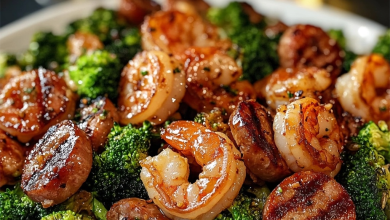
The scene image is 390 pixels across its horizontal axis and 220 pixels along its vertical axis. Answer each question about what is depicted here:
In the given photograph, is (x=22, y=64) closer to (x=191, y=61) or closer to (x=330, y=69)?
(x=191, y=61)

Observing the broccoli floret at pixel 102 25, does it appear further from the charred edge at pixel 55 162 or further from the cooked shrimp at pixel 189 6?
the charred edge at pixel 55 162

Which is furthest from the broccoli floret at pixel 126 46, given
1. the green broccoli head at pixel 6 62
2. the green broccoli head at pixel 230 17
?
the green broccoli head at pixel 6 62

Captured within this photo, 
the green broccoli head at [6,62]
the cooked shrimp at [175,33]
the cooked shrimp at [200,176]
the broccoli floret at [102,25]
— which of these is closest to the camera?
the cooked shrimp at [200,176]

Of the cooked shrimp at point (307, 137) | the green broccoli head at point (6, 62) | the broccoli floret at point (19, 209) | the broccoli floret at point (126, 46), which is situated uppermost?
the cooked shrimp at point (307, 137)

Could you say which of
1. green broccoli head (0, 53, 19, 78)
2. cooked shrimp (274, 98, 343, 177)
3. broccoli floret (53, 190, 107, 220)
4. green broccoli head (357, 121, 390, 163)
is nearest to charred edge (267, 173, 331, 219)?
cooked shrimp (274, 98, 343, 177)

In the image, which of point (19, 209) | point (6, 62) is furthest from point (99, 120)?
point (6, 62)

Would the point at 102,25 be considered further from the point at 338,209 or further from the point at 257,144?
the point at 338,209
